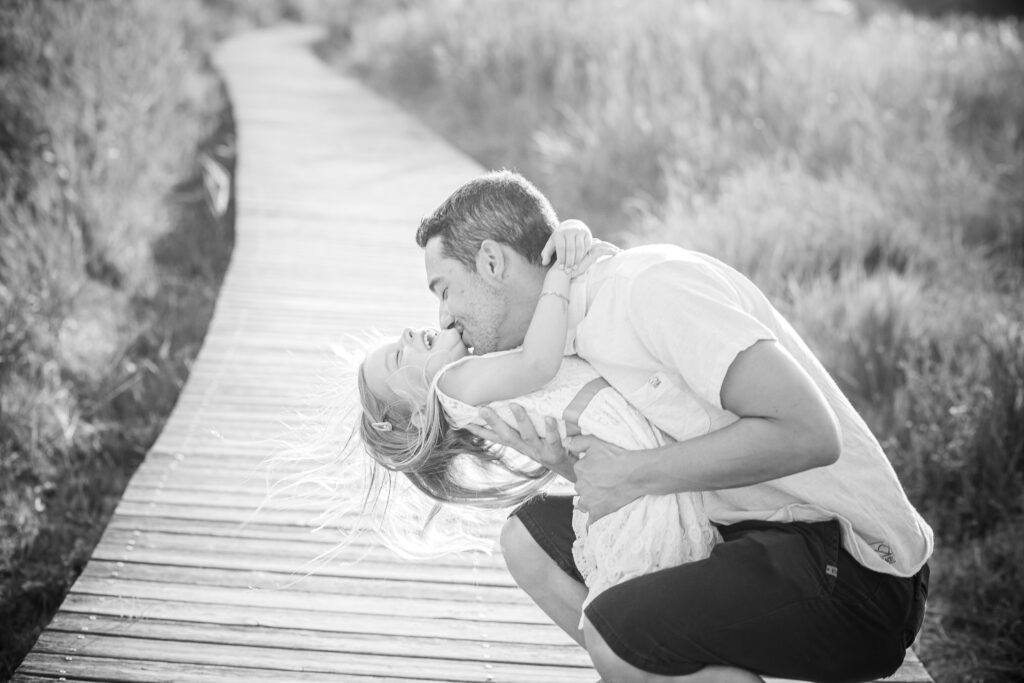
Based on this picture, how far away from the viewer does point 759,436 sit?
198 cm

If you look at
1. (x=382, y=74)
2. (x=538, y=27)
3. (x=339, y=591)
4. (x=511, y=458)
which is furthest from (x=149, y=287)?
(x=382, y=74)

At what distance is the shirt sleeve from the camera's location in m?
1.97

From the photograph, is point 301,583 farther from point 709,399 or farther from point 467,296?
point 709,399

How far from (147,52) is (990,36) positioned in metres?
9.22

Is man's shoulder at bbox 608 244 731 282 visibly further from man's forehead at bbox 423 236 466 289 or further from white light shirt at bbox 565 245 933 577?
man's forehead at bbox 423 236 466 289

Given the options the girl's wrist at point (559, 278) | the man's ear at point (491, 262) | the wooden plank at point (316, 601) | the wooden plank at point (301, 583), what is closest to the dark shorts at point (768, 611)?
the girl's wrist at point (559, 278)

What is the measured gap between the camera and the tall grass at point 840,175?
4.19 m

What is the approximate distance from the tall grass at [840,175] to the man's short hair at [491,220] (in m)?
2.05

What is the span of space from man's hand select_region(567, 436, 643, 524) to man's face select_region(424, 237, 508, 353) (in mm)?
354

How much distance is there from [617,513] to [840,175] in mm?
6089

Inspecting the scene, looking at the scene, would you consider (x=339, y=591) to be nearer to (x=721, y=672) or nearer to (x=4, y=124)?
(x=721, y=672)

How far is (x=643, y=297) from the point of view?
210 centimetres

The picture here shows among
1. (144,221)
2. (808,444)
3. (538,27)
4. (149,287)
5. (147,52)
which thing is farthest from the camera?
(538,27)

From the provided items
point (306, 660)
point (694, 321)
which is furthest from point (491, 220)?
point (306, 660)
